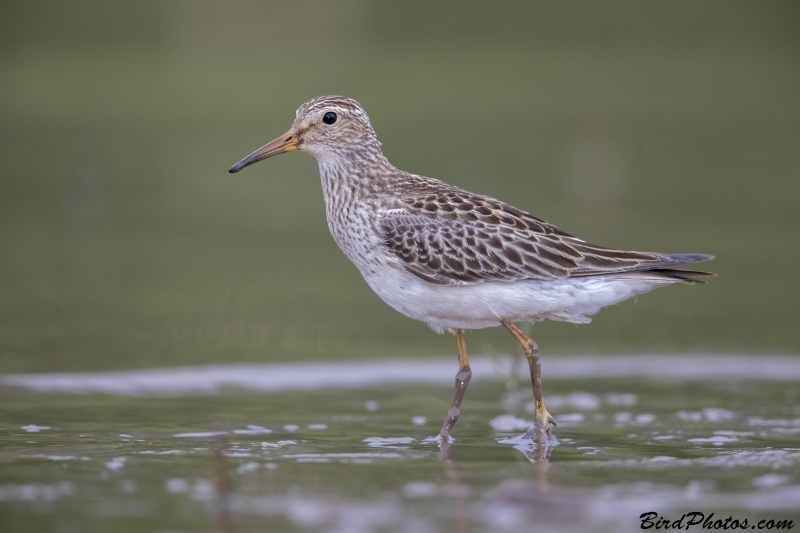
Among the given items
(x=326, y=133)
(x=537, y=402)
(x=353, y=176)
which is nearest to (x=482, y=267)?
(x=537, y=402)

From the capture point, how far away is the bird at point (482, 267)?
8.87 meters

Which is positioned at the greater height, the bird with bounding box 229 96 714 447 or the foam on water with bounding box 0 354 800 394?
the bird with bounding box 229 96 714 447

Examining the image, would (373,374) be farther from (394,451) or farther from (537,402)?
(394,451)

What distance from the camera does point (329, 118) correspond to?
32.3 ft

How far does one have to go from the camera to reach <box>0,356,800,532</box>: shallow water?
629cm

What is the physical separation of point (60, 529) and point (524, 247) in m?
4.34

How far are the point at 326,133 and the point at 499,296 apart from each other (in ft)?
7.08

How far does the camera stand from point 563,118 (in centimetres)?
2420

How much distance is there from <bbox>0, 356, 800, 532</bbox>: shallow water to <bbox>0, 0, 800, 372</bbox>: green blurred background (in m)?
1.10

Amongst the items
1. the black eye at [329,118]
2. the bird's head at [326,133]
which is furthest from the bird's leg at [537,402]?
the black eye at [329,118]

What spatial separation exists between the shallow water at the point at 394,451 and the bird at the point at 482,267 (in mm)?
744

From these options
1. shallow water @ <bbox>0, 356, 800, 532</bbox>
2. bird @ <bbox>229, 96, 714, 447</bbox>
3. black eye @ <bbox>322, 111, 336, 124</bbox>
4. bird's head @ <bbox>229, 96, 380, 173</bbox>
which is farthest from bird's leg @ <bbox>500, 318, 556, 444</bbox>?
black eye @ <bbox>322, 111, 336, 124</bbox>

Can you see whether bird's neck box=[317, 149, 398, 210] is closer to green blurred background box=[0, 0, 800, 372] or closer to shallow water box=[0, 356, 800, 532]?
shallow water box=[0, 356, 800, 532]

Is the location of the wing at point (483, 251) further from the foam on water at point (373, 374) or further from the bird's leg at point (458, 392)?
the foam on water at point (373, 374)
